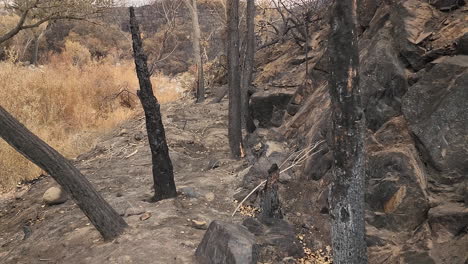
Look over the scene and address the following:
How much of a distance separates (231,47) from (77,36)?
2257cm

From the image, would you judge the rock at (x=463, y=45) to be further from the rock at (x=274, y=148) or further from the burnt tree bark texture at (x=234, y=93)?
the burnt tree bark texture at (x=234, y=93)

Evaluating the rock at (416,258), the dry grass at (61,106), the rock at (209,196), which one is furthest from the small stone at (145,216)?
the dry grass at (61,106)

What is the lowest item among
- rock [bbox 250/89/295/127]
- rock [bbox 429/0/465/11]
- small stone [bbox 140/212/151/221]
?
small stone [bbox 140/212/151/221]

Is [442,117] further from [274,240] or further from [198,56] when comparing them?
[198,56]

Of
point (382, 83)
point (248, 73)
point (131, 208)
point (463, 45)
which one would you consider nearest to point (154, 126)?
point (131, 208)

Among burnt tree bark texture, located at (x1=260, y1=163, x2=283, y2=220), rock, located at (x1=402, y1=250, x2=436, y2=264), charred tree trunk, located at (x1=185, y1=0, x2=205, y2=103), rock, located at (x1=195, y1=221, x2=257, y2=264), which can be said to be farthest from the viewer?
charred tree trunk, located at (x1=185, y1=0, x2=205, y2=103)

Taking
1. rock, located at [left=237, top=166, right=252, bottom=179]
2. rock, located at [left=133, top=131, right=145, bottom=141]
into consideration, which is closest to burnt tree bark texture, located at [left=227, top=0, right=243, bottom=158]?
rock, located at [left=237, top=166, right=252, bottom=179]

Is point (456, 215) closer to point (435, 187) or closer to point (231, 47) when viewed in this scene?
point (435, 187)

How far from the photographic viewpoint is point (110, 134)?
1052cm

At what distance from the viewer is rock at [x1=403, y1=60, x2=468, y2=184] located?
13.2 ft

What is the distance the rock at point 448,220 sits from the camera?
3576 millimetres

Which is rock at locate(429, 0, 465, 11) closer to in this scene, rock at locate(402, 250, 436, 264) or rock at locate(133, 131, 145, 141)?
rock at locate(402, 250, 436, 264)

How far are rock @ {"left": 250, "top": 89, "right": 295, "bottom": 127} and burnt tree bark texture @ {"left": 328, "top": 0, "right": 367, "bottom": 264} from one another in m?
5.09

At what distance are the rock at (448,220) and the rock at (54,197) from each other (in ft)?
18.1
